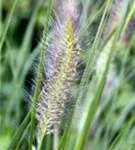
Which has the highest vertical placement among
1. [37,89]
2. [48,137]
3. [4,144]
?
[37,89]

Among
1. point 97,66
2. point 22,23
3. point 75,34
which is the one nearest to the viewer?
point 75,34

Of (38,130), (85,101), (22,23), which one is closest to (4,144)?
(85,101)

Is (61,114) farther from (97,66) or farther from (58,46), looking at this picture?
(97,66)

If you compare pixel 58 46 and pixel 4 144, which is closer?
pixel 58 46

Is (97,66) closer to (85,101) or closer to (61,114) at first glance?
(85,101)

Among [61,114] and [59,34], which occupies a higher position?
[59,34]

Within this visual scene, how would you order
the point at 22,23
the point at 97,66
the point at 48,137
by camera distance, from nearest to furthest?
the point at 48,137, the point at 97,66, the point at 22,23

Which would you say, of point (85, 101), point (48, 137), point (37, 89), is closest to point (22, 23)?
point (85, 101)
